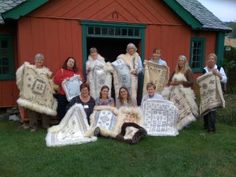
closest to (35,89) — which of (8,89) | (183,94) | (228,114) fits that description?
(8,89)

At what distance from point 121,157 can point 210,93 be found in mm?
2806

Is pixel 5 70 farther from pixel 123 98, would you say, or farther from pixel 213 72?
pixel 213 72

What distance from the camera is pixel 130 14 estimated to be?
9219 mm

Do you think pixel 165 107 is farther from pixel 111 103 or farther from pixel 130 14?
pixel 130 14

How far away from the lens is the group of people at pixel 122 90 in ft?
24.5

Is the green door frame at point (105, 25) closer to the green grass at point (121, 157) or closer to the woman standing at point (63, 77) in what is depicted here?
the woman standing at point (63, 77)

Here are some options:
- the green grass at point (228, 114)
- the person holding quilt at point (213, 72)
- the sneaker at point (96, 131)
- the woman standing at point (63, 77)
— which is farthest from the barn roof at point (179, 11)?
the sneaker at point (96, 131)

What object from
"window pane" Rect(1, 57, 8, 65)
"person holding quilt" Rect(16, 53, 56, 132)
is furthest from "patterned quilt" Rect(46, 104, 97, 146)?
"window pane" Rect(1, 57, 8, 65)

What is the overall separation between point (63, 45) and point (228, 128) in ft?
14.6

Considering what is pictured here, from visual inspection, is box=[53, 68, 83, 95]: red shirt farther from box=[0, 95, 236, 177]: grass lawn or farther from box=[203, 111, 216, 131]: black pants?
box=[203, 111, 216, 131]: black pants

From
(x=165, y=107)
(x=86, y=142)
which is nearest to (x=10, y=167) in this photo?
(x=86, y=142)

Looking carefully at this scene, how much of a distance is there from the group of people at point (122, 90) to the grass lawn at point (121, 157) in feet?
2.07

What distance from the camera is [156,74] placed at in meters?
8.51

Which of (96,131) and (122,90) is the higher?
(122,90)
